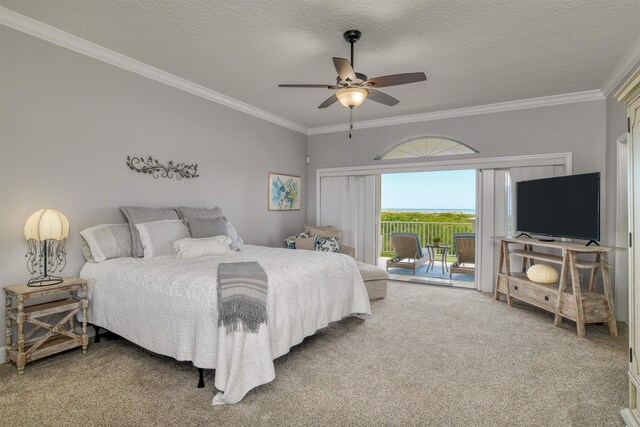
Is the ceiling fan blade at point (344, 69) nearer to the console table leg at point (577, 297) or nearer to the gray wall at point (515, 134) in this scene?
the console table leg at point (577, 297)

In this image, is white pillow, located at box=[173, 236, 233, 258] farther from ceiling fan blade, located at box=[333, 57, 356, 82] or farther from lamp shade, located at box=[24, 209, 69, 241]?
ceiling fan blade, located at box=[333, 57, 356, 82]

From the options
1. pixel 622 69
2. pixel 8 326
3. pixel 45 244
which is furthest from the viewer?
pixel 622 69

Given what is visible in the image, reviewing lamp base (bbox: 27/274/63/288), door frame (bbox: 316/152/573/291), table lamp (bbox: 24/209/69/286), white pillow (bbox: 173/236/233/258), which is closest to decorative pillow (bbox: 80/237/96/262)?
table lamp (bbox: 24/209/69/286)

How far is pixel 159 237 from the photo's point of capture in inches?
127

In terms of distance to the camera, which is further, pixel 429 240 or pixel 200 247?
pixel 429 240

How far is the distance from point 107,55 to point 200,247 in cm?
201

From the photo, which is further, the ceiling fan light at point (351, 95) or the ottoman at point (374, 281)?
→ the ottoman at point (374, 281)

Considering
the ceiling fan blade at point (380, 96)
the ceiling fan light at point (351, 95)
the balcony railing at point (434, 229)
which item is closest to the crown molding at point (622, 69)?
the ceiling fan blade at point (380, 96)

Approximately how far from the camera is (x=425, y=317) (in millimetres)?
3836

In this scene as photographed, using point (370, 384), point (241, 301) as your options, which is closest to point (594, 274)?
point (370, 384)

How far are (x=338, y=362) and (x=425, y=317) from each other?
1539 mm

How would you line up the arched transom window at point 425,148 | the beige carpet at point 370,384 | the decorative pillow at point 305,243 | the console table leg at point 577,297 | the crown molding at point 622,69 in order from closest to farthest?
the beige carpet at point 370,384 → the crown molding at point 622,69 → the console table leg at point 577,297 → the decorative pillow at point 305,243 → the arched transom window at point 425,148

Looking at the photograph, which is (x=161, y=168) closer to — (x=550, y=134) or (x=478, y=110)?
(x=478, y=110)

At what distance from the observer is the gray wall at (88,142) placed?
2.71 m
